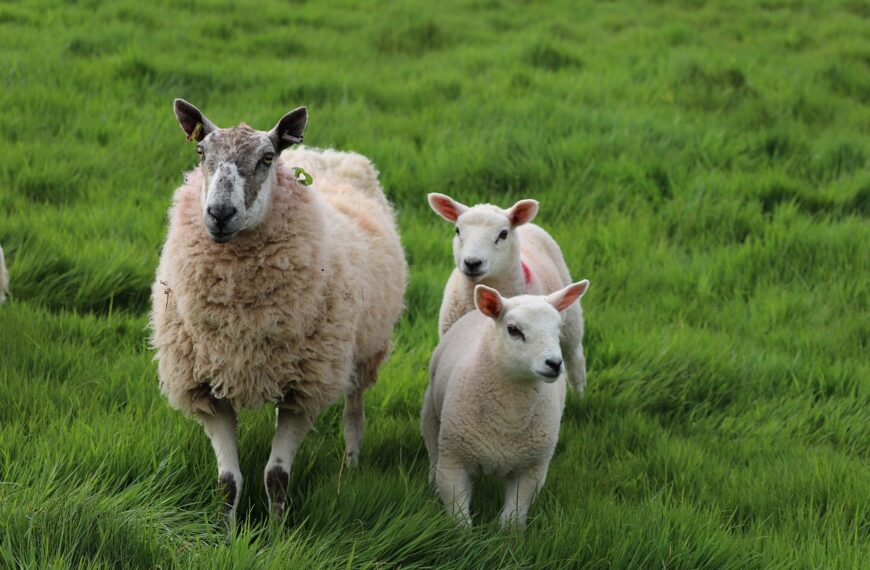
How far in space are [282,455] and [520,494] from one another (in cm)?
88

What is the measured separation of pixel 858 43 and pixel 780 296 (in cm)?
592

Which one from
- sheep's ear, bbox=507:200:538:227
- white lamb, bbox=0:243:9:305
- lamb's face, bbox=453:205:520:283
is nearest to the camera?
lamb's face, bbox=453:205:520:283

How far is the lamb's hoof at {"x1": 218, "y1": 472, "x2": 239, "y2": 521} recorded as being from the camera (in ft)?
11.5

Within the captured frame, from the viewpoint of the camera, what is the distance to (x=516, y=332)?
12.2 ft

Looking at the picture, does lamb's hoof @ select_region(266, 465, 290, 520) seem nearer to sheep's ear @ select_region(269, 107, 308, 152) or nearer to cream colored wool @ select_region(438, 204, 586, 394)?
sheep's ear @ select_region(269, 107, 308, 152)

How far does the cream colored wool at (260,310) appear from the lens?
3.63 m

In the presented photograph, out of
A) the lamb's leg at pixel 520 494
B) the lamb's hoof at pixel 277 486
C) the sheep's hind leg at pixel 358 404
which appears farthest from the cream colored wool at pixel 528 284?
the lamb's hoof at pixel 277 486

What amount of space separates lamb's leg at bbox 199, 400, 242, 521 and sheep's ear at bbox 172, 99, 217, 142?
3.20ft

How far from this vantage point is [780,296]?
231 inches

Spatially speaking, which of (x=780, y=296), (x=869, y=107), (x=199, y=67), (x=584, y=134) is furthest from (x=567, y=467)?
(x=869, y=107)

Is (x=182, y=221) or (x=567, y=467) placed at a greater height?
(x=182, y=221)

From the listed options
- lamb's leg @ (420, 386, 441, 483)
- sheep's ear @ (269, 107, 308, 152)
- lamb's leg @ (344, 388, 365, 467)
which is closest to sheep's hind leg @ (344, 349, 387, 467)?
lamb's leg @ (344, 388, 365, 467)

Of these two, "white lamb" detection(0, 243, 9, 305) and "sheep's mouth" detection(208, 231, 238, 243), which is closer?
"sheep's mouth" detection(208, 231, 238, 243)

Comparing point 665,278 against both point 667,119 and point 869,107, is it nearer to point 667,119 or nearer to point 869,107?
point 667,119
